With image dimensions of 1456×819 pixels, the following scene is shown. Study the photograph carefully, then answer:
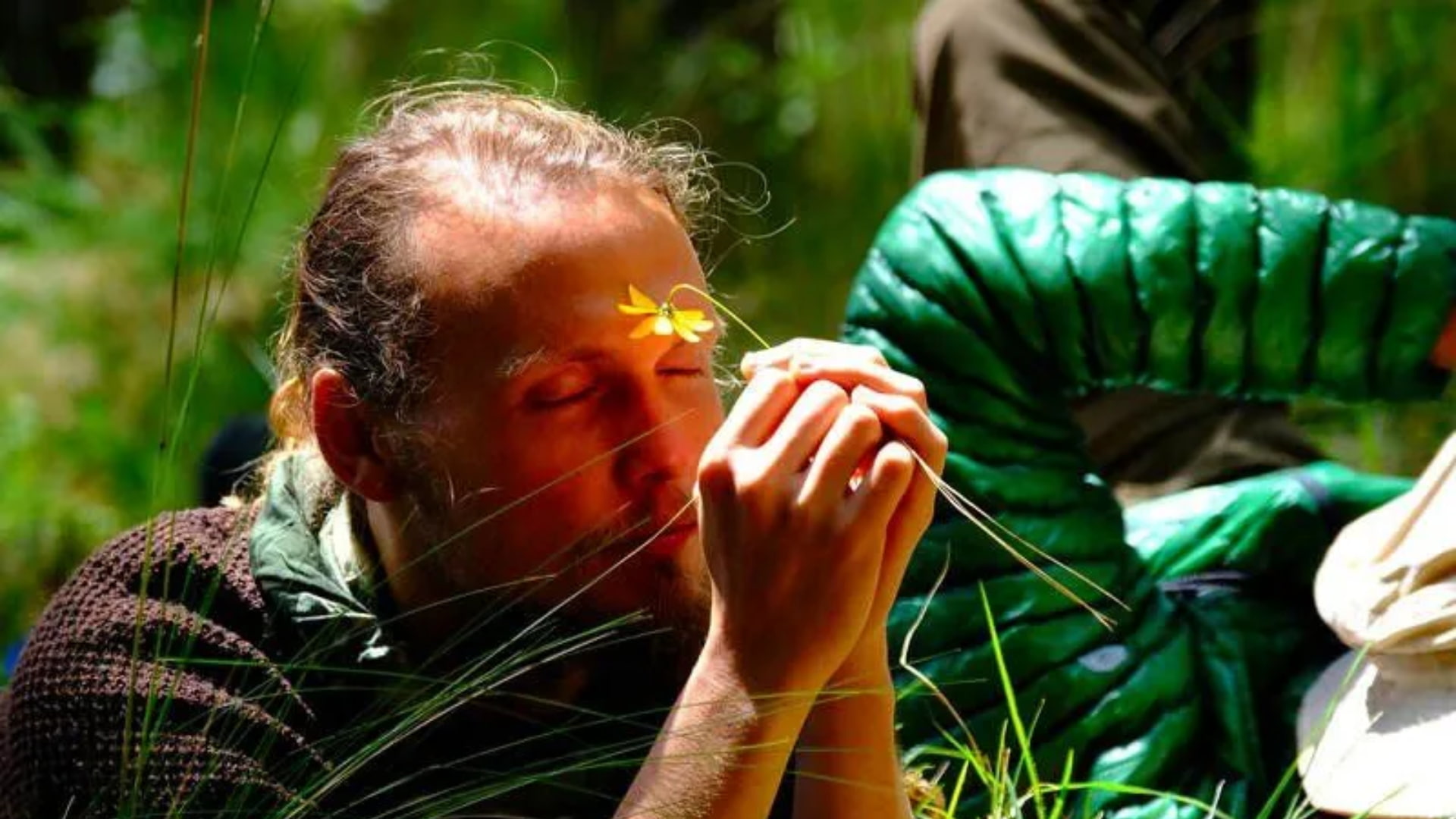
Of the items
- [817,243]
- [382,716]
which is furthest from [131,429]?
[382,716]

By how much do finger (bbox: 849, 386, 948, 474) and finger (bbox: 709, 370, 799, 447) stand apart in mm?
50

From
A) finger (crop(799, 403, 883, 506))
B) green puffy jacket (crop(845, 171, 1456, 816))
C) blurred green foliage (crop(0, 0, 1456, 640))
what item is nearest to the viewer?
finger (crop(799, 403, 883, 506))

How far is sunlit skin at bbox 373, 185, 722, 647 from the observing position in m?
1.74

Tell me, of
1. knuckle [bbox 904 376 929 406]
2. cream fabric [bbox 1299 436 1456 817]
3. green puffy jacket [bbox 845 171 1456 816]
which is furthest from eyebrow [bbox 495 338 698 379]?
cream fabric [bbox 1299 436 1456 817]

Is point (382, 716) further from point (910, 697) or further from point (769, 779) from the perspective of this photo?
point (910, 697)

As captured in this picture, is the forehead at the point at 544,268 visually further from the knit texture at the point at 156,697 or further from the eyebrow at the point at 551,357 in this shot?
the knit texture at the point at 156,697

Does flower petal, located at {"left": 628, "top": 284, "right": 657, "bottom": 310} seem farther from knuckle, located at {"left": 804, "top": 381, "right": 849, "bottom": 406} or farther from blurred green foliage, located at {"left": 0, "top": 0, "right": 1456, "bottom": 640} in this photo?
blurred green foliage, located at {"left": 0, "top": 0, "right": 1456, "bottom": 640}

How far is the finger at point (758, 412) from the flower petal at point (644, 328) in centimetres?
13

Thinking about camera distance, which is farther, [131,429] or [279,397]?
[131,429]

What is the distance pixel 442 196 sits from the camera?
1.87 metres

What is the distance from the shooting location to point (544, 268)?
176cm

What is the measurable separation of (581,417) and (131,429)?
174 inches

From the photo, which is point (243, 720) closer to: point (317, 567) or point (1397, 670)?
point (317, 567)

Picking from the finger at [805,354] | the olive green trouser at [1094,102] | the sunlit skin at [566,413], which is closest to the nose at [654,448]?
the sunlit skin at [566,413]
